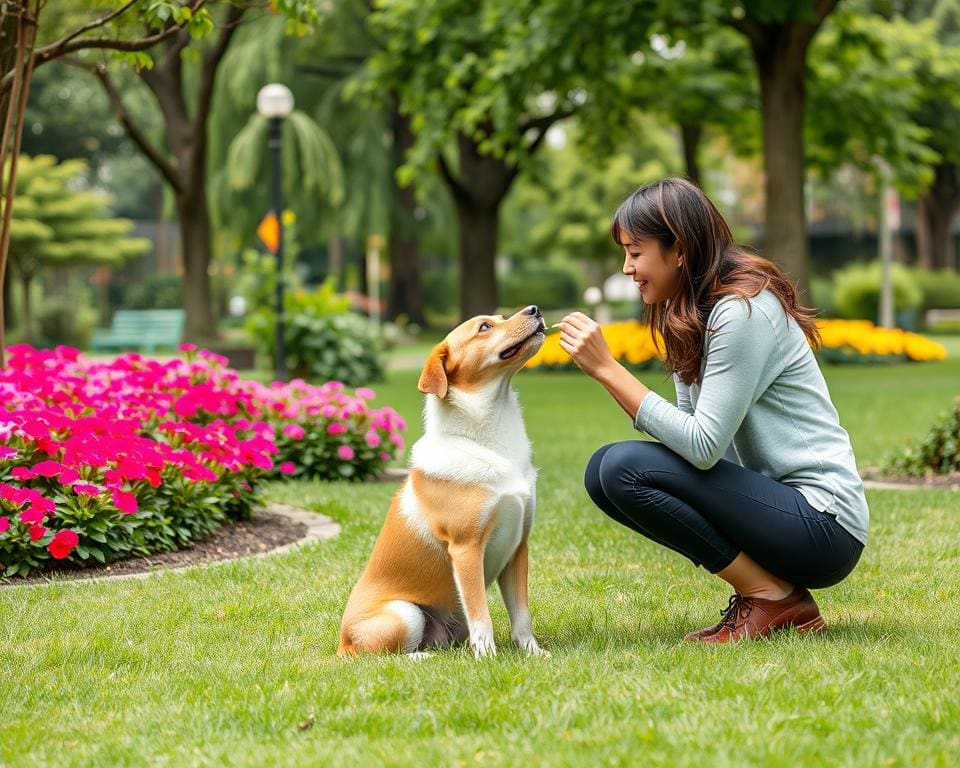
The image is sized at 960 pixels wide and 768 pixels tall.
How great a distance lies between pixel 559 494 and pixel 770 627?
3810 millimetres

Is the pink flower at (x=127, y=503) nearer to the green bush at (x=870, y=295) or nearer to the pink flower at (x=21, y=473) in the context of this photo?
the pink flower at (x=21, y=473)

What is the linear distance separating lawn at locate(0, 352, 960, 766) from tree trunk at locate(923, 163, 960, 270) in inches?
1309

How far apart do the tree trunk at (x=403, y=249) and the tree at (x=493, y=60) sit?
6.07 m

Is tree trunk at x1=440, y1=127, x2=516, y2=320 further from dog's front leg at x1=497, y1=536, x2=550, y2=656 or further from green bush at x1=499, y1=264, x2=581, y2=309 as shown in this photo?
green bush at x1=499, y1=264, x2=581, y2=309

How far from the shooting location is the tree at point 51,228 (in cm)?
3275

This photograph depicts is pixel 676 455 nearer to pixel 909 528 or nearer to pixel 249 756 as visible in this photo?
pixel 249 756

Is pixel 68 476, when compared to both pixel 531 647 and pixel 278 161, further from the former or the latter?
pixel 278 161

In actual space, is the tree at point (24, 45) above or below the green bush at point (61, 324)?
above

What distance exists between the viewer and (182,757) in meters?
3.23

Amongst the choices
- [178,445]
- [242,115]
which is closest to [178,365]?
[178,445]

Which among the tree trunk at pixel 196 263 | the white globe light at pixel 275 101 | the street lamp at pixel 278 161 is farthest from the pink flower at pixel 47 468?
the tree trunk at pixel 196 263

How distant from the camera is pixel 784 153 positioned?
54.5ft

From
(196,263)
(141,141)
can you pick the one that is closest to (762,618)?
(141,141)

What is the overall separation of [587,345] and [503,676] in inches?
42.4
